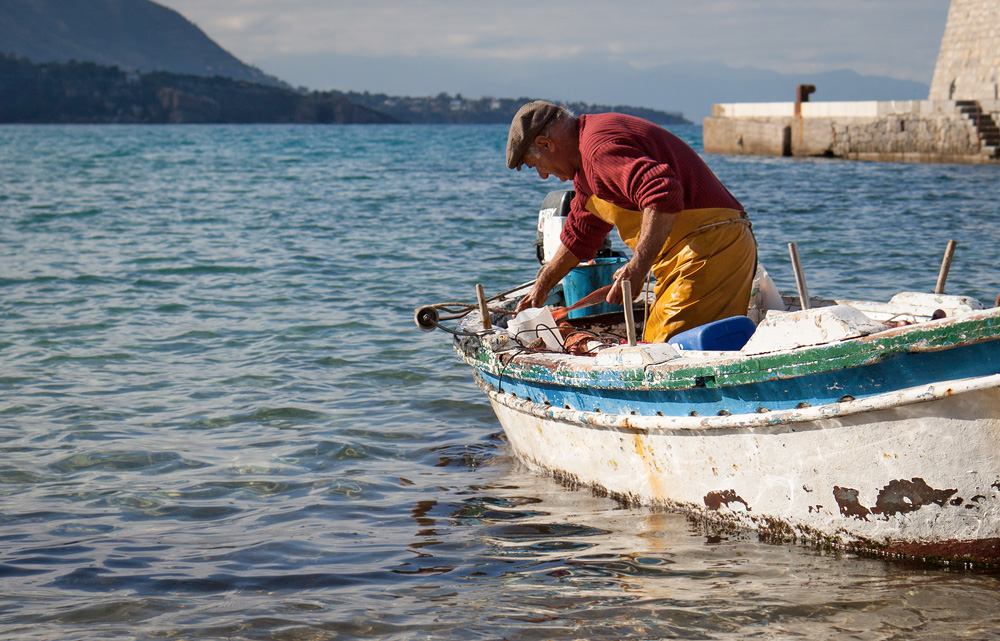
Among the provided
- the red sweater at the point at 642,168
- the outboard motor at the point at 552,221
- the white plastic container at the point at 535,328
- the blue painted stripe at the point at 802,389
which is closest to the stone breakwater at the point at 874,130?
the outboard motor at the point at 552,221

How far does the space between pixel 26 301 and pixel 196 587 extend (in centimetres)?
823

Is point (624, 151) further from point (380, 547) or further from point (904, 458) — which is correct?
point (380, 547)

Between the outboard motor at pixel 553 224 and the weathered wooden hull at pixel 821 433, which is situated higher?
the outboard motor at pixel 553 224

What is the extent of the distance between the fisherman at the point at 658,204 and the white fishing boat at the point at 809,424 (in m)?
0.33

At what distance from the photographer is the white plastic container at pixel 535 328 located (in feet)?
17.6

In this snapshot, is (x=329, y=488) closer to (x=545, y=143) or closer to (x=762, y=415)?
(x=545, y=143)

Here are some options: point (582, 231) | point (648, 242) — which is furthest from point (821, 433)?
point (582, 231)

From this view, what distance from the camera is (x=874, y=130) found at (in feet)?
108

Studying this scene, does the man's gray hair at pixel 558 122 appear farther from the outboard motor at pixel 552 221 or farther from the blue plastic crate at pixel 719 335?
the outboard motor at pixel 552 221

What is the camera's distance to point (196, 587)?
4.19 metres

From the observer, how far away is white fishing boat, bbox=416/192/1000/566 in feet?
11.3

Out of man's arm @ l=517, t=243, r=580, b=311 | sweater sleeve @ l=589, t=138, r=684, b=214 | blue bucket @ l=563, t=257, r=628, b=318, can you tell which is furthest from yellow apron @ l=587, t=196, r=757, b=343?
blue bucket @ l=563, t=257, r=628, b=318

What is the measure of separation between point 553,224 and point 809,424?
3485mm

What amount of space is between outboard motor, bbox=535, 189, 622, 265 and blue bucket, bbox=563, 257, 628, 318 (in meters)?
0.23
